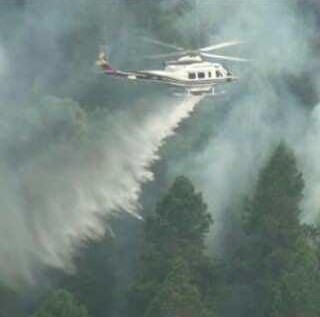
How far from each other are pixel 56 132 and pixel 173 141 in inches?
171

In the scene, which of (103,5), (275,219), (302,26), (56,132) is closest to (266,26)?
(302,26)

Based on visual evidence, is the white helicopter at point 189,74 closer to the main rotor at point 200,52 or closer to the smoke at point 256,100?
the main rotor at point 200,52

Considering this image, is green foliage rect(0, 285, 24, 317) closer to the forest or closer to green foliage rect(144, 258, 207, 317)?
the forest

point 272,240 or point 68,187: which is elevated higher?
point 68,187

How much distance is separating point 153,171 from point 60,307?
12.1m

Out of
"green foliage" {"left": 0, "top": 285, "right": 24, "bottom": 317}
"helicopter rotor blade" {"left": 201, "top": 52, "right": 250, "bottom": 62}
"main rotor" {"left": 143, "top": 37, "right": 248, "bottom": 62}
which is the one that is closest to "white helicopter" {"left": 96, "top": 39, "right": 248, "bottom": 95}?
"main rotor" {"left": 143, "top": 37, "right": 248, "bottom": 62}

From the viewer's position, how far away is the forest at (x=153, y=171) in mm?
44812

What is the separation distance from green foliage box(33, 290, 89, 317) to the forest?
1.5 inches

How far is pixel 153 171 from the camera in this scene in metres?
52.9

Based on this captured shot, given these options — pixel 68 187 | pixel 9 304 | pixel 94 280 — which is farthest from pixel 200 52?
pixel 9 304

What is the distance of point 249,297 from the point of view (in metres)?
45.5

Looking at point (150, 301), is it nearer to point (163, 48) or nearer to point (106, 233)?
point (106, 233)

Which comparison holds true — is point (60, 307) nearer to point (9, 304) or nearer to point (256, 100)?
point (9, 304)

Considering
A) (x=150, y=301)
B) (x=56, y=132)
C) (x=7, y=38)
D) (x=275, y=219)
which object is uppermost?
(x=7, y=38)
